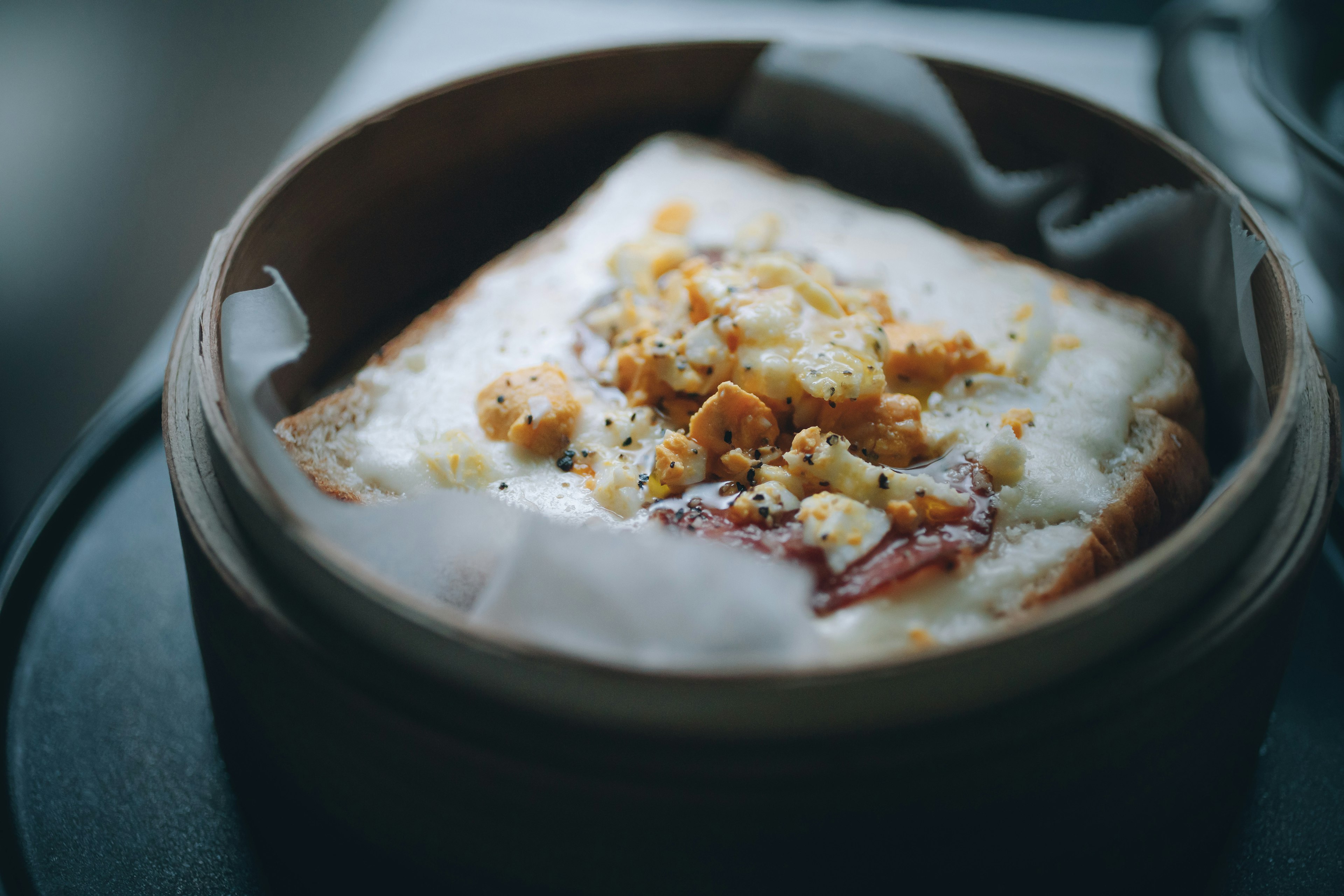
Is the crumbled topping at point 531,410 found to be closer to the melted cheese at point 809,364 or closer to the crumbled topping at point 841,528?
the melted cheese at point 809,364

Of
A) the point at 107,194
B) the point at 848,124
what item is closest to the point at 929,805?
the point at 848,124

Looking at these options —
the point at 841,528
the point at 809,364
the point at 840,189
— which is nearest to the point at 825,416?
the point at 809,364

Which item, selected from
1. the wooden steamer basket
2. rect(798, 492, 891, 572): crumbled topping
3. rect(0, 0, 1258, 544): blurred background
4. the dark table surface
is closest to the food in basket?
rect(798, 492, 891, 572): crumbled topping

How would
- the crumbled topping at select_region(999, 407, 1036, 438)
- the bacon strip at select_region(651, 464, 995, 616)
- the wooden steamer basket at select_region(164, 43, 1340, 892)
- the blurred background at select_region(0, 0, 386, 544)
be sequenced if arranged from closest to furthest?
the wooden steamer basket at select_region(164, 43, 1340, 892) → the bacon strip at select_region(651, 464, 995, 616) → the crumbled topping at select_region(999, 407, 1036, 438) → the blurred background at select_region(0, 0, 386, 544)

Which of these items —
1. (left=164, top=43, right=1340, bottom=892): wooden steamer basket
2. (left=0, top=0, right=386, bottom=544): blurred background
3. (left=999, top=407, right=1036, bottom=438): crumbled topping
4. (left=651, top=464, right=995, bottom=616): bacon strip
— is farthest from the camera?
(left=0, top=0, right=386, bottom=544): blurred background

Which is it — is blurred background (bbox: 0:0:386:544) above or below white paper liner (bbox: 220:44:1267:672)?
below

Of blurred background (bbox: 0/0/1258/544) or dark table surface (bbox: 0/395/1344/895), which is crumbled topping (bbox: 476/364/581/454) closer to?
dark table surface (bbox: 0/395/1344/895)

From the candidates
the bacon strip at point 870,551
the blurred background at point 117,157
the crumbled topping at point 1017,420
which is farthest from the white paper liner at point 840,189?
the blurred background at point 117,157

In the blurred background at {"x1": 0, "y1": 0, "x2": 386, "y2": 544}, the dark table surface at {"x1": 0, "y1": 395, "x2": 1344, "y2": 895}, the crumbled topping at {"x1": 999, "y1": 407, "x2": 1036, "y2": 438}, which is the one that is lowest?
the blurred background at {"x1": 0, "y1": 0, "x2": 386, "y2": 544}

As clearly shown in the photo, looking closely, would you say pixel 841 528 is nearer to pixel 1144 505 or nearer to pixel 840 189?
pixel 1144 505
